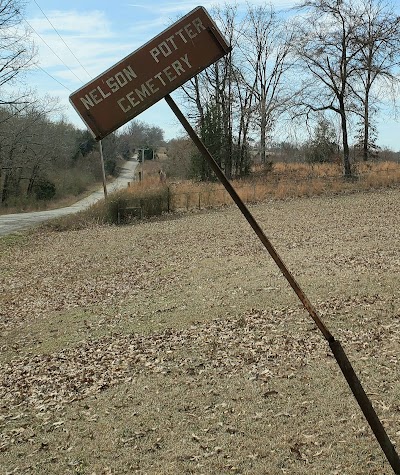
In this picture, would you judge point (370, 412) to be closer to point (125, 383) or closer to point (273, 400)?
point (273, 400)

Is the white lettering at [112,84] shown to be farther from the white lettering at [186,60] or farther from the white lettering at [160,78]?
the white lettering at [186,60]

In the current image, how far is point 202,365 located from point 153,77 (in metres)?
4.09

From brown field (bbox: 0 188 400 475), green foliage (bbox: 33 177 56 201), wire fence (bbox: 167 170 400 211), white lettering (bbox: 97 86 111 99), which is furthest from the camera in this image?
green foliage (bbox: 33 177 56 201)

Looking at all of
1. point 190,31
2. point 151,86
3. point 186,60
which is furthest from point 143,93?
point 190,31

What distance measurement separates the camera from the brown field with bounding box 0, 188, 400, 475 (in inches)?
161

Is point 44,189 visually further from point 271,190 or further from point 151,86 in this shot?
point 151,86

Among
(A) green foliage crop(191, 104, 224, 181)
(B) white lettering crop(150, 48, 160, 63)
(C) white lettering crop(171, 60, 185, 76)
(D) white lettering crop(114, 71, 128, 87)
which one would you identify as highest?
(A) green foliage crop(191, 104, 224, 181)

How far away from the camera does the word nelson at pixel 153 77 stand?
258cm

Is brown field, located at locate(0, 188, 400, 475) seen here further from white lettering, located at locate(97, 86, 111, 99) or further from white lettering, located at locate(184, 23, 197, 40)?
white lettering, located at locate(184, 23, 197, 40)

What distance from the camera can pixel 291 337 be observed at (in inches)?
258

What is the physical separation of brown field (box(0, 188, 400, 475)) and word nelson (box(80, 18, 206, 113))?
107 inches

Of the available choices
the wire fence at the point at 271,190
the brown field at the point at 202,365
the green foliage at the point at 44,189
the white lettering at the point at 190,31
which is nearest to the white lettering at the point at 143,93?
the white lettering at the point at 190,31

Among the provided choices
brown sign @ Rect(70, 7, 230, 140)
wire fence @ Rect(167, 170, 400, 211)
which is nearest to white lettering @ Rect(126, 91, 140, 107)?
brown sign @ Rect(70, 7, 230, 140)

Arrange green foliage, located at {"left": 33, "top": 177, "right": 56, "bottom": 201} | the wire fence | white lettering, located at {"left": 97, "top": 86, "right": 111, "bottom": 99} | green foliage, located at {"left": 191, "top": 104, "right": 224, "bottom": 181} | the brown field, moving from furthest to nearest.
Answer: green foliage, located at {"left": 33, "top": 177, "right": 56, "bottom": 201} < green foliage, located at {"left": 191, "top": 104, "right": 224, "bottom": 181} < the wire fence < the brown field < white lettering, located at {"left": 97, "top": 86, "right": 111, "bottom": 99}
